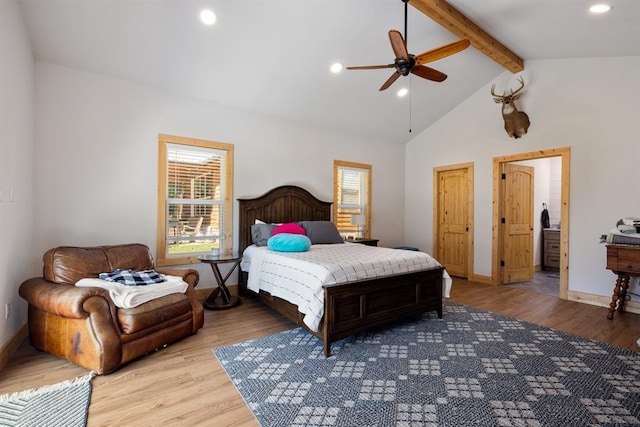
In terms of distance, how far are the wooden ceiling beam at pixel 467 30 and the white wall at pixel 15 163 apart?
3.62 m

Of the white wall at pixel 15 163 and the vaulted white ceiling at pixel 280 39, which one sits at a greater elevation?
the vaulted white ceiling at pixel 280 39

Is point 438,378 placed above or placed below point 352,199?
below

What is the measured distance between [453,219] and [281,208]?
11.3 ft

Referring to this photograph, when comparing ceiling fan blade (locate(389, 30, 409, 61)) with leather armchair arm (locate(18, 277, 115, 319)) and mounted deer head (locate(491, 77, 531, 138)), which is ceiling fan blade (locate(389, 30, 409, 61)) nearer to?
mounted deer head (locate(491, 77, 531, 138))

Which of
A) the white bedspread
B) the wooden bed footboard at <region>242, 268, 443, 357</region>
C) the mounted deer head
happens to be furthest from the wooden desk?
the mounted deer head

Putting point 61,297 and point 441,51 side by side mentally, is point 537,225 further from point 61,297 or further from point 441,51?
point 61,297

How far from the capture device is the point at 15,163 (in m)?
2.59

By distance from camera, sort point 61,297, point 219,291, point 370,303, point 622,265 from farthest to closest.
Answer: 1. point 219,291
2. point 622,265
3. point 370,303
4. point 61,297

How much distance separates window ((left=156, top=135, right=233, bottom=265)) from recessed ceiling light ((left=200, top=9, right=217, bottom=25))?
4.95ft

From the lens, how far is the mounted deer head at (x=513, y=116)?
183 inches

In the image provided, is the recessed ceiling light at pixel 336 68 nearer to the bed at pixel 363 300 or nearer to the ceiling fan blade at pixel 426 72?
the ceiling fan blade at pixel 426 72

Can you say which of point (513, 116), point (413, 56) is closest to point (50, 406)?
point (413, 56)

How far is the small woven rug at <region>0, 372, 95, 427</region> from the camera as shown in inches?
69.2

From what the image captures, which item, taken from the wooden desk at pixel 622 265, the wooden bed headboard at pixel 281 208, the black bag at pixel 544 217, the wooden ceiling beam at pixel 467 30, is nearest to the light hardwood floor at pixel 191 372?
the wooden desk at pixel 622 265
